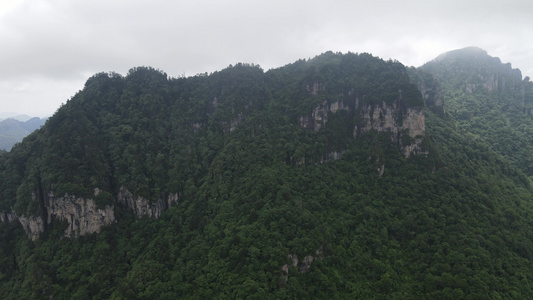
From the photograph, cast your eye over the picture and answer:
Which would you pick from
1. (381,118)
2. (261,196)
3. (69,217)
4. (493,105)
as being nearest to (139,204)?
(69,217)

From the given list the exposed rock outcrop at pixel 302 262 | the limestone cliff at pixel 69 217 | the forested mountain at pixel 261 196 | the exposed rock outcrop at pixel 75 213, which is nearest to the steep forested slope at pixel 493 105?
the forested mountain at pixel 261 196

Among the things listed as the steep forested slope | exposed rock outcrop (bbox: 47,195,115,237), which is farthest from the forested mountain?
the steep forested slope

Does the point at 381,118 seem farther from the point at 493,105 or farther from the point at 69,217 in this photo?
the point at 493,105

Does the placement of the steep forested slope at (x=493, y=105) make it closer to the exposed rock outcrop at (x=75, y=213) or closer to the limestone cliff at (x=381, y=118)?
the limestone cliff at (x=381, y=118)

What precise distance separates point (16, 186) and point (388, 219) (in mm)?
94442

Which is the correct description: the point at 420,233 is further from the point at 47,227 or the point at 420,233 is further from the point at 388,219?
the point at 47,227

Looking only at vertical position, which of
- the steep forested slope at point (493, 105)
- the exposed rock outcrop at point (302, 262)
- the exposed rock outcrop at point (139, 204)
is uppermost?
the steep forested slope at point (493, 105)

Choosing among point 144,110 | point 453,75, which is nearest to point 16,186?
point 144,110

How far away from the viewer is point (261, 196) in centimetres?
6662

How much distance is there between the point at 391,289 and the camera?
5297 cm

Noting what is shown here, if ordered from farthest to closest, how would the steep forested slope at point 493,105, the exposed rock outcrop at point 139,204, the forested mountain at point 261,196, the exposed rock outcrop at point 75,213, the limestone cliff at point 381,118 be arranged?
the steep forested slope at point 493,105 < the limestone cliff at point 381,118 < the exposed rock outcrop at point 139,204 < the exposed rock outcrop at point 75,213 < the forested mountain at point 261,196

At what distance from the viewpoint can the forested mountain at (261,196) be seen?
177 feet

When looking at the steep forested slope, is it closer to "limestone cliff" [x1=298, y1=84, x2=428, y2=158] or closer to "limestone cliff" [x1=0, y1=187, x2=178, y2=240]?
"limestone cliff" [x1=298, y1=84, x2=428, y2=158]

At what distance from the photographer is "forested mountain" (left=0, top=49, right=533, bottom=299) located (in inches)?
2126
